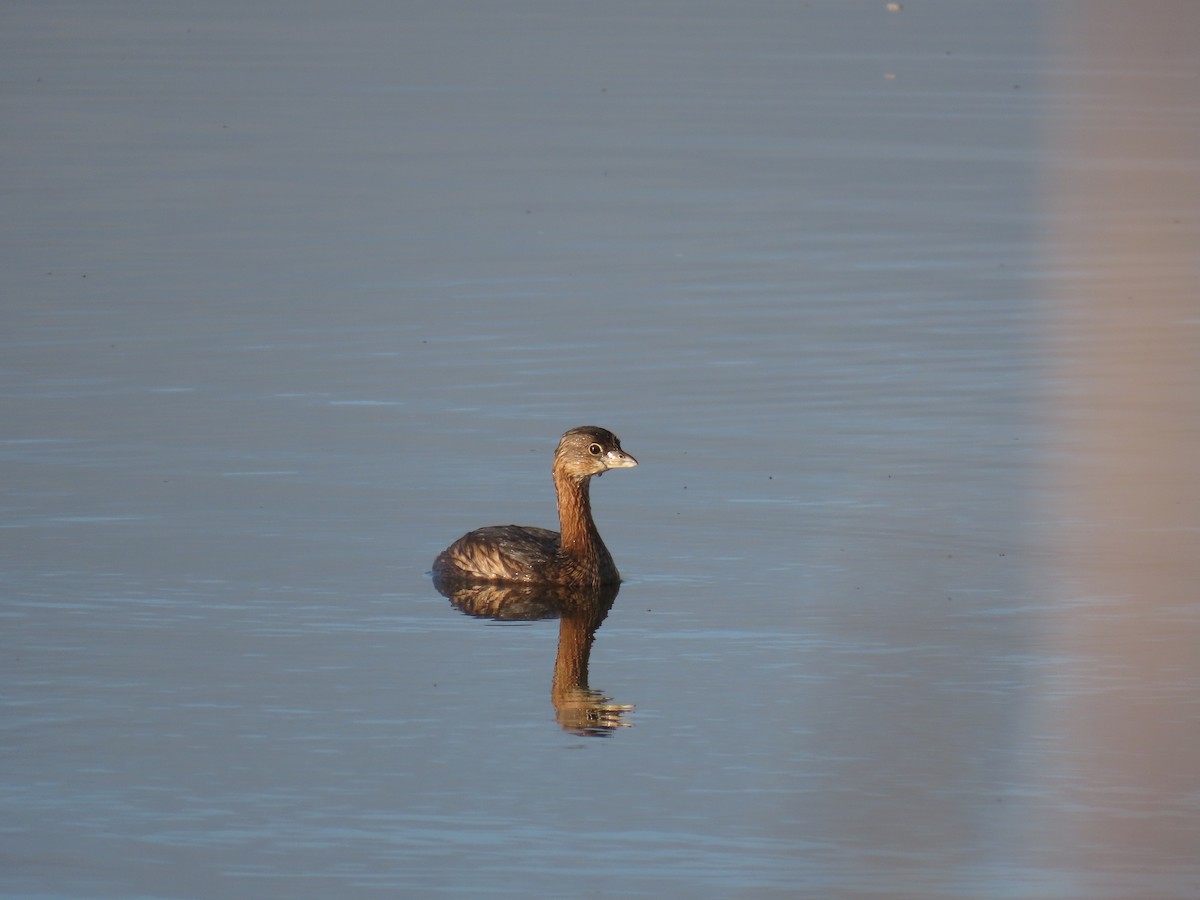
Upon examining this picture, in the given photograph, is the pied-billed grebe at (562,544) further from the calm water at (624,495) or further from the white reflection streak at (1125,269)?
the white reflection streak at (1125,269)

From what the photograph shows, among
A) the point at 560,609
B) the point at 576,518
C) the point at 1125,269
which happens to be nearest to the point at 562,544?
the point at 576,518

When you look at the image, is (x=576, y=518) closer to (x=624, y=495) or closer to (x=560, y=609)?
(x=560, y=609)

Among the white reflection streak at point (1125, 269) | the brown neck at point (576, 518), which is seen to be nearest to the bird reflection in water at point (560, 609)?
the brown neck at point (576, 518)

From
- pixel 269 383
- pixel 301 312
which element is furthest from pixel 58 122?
pixel 269 383

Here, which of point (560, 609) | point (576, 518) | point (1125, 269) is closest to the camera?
point (1125, 269)

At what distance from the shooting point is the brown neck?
33.9ft

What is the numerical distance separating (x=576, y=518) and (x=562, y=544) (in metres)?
0.15

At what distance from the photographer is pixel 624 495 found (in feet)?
39.5

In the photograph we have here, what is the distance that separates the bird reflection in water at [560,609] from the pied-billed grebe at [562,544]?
0.17ft

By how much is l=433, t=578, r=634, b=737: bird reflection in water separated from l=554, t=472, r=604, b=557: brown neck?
0.69 ft

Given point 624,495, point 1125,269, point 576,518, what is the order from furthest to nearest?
1. point 624,495
2. point 576,518
3. point 1125,269

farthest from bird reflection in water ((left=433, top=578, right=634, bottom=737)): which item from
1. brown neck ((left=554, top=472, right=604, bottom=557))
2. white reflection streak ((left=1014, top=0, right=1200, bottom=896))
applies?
white reflection streak ((left=1014, top=0, right=1200, bottom=896))

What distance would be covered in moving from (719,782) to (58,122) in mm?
19246

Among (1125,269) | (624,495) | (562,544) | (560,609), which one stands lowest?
(1125,269)
